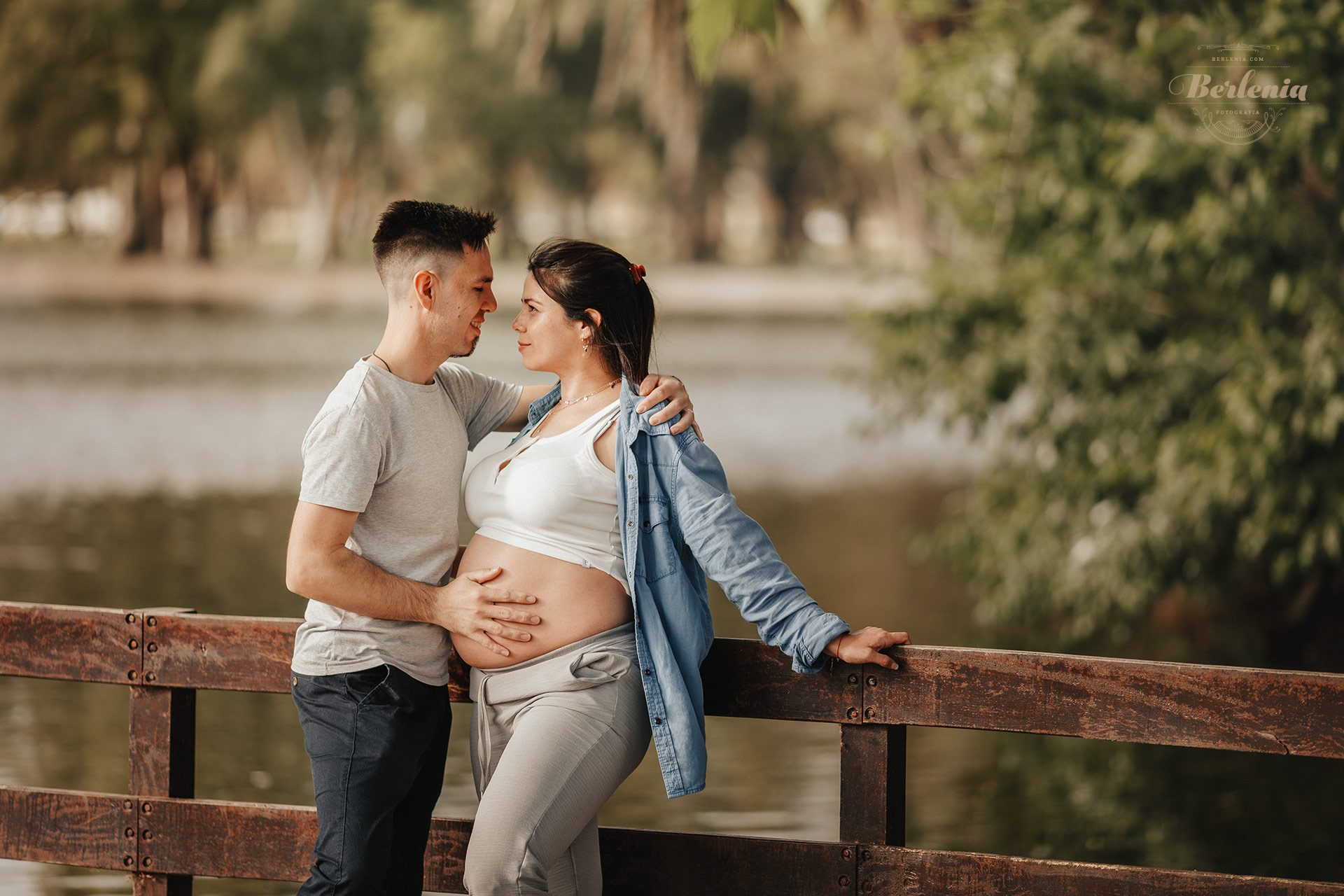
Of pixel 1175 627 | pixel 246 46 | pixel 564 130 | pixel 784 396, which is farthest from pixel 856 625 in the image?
pixel 564 130

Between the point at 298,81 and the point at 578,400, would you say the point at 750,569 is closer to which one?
the point at 578,400

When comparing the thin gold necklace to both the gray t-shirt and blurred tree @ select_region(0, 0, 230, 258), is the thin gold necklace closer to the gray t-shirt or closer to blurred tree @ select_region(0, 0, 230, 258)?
the gray t-shirt

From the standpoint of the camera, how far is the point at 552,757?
2.87m

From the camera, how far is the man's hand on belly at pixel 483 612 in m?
2.96

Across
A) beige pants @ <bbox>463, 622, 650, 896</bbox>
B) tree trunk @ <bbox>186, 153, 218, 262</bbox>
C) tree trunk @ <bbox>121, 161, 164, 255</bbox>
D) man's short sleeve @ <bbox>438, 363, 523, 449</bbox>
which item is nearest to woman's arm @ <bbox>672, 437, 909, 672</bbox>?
beige pants @ <bbox>463, 622, 650, 896</bbox>

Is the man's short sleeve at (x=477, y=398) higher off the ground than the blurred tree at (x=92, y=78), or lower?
lower

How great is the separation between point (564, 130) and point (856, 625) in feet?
126

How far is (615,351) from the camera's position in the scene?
321cm

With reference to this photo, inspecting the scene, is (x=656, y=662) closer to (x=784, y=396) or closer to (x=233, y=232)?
(x=784, y=396)

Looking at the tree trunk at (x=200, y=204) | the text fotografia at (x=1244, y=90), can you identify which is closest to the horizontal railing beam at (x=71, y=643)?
the text fotografia at (x=1244, y=90)

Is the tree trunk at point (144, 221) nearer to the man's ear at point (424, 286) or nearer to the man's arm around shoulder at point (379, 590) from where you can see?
the man's ear at point (424, 286)

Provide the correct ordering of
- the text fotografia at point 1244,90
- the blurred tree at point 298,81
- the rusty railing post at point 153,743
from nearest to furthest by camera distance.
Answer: the rusty railing post at point 153,743 < the text fotografia at point 1244,90 < the blurred tree at point 298,81

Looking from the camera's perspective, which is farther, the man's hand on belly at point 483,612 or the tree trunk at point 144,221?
the tree trunk at point 144,221

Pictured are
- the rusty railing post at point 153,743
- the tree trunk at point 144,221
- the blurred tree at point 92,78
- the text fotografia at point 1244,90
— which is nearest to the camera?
the rusty railing post at point 153,743
